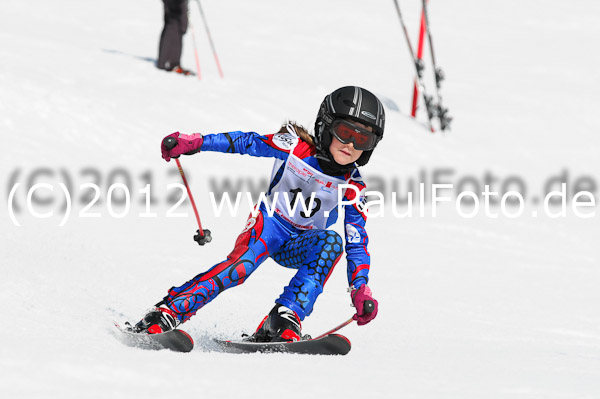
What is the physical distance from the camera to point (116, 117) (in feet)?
28.3

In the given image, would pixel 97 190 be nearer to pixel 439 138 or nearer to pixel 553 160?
pixel 439 138

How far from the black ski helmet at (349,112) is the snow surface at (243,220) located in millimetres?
1025

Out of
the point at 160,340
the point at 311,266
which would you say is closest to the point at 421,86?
the point at 311,266

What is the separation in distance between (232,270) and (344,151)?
0.77 m

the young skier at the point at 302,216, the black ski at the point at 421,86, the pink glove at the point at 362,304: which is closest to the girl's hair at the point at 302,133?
the young skier at the point at 302,216

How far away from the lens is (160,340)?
3.46m

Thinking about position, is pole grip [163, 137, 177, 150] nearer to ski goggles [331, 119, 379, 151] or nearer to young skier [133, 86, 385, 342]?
young skier [133, 86, 385, 342]

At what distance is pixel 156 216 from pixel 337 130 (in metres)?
3.41

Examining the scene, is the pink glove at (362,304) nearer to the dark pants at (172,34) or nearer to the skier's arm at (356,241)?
the skier's arm at (356,241)

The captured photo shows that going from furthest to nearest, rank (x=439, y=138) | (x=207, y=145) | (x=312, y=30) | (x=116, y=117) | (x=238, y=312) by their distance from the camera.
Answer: (x=312, y=30) < (x=439, y=138) < (x=116, y=117) < (x=238, y=312) < (x=207, y=145)

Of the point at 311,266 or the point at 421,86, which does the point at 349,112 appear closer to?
the point at 311,266

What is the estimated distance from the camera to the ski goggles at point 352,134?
3.84 meters

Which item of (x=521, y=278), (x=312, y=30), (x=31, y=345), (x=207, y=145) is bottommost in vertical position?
(x=521, y=278)

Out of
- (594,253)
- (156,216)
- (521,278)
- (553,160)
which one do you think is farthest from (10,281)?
(553,160)
